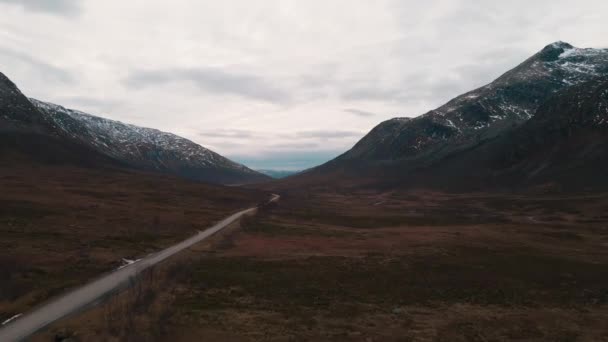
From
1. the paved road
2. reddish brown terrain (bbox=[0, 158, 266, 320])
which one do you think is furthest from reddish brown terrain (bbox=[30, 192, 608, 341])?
reddish brown terrain (bbox=[0, 158, 266, 320])

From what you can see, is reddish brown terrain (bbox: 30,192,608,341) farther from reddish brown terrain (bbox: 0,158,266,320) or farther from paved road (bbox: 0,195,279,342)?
reddish brown terrain (bbox: 0,158,266,320)

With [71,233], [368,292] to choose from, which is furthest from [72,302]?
[71,233]

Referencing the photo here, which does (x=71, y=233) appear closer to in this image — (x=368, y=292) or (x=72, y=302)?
Result: (x=72, y=302)

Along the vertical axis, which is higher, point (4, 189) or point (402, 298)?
point (4, 189)

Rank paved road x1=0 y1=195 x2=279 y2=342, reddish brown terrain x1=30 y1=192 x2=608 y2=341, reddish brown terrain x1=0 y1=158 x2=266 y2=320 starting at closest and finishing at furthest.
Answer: paved road x1=0 y1=195 x2=279 y2=342 < reddish brown terrain x1=30 y1=192 x2=608 y2=341 < reddish brown terrain x1=0 y1=158 x2=266 y2=320

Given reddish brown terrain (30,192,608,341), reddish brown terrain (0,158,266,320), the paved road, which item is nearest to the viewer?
the paved road

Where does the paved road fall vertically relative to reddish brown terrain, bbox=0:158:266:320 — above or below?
below

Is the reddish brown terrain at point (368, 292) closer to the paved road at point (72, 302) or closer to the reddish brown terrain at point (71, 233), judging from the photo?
the paved road at point (72, 302)

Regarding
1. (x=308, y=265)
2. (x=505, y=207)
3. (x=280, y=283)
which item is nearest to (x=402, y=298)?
(x=280, y=283)

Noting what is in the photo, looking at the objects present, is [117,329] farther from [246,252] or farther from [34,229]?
[34,229]
